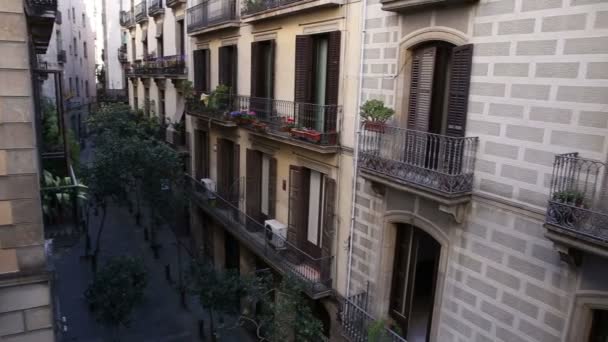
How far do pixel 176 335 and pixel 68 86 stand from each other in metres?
29.4

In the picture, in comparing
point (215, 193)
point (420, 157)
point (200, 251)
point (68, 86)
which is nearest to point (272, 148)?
point (215, 193)

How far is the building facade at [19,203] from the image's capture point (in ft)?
20.9

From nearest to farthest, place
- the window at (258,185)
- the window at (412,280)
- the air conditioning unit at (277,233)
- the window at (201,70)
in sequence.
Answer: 1. the window at (412,280)
2. the air conditioning unit at (277,233)
3. the window at (258,185)
4. the window at (201,70)

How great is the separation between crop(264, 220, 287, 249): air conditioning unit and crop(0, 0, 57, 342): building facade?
289 inches

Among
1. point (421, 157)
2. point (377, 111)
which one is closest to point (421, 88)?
point (377, 111)

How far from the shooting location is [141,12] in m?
29.4

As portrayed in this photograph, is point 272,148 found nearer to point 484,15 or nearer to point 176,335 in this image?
point 176,335

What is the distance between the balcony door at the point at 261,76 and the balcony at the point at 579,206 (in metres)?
9.55

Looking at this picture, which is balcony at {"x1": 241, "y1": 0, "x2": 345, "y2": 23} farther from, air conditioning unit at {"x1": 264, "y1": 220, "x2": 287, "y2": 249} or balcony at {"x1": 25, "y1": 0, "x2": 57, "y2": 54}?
air conditioning unit at {"x1": 264, "y1": 220, "x2": 287, "y2": 249}

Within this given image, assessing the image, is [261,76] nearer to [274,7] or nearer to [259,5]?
[259,5]

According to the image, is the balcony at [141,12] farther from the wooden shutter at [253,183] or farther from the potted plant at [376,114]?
the potted plant at [376,114]

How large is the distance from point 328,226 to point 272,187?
3.52 meters

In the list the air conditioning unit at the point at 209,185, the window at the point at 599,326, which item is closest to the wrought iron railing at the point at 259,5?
the air conditioning unit at the point at 209,185

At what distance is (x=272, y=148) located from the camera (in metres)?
14.5
